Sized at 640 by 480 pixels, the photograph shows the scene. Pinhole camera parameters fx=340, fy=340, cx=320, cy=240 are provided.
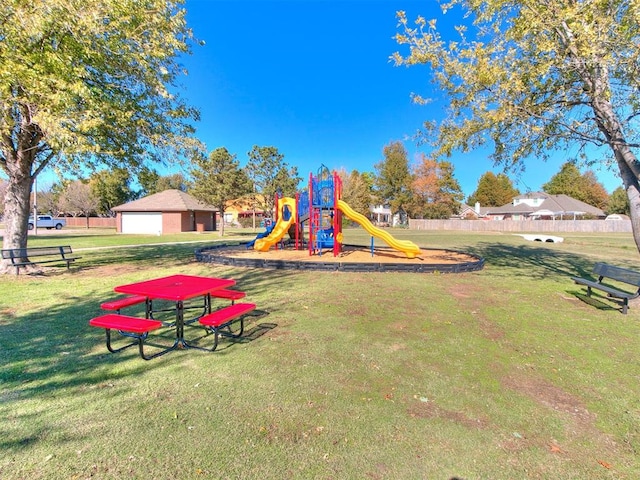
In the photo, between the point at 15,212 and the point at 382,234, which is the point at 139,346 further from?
the point at 382,234

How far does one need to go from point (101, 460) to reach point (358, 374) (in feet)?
8.51

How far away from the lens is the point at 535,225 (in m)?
48.0

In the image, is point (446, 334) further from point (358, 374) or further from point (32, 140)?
point (32, 140)

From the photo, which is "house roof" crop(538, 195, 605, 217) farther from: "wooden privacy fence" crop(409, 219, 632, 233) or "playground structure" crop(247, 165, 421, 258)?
"playground structure" crop(247, 165, 421, 258)

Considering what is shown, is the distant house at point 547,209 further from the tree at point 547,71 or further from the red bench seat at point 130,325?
the red bench seat at point 130,325

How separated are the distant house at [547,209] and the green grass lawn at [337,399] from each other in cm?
6495

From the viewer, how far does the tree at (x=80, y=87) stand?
7.65 m

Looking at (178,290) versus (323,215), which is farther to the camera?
(323,215)

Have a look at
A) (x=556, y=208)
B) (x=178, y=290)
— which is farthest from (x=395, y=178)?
(x=178, y=290)

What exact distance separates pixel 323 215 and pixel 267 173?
26.8 metres

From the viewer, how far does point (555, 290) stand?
9.00 meters

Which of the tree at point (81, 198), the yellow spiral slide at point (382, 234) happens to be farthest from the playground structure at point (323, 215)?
the tree at point (81, 198)

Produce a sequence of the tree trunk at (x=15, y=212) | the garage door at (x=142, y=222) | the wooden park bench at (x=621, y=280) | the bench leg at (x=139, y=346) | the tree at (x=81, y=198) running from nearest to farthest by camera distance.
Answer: the bench leg at (x=139, y=346)
the wooden park bench at (x=621, y=280)
the tree trunk at (x=15, y=212)
the garage door at (x=142, y=222)
the tree at (x=81, y=198)

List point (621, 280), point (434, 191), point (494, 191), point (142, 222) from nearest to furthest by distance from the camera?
point (621, 280)
point (142, 222)
point (434, 191)
point (494, 191)
